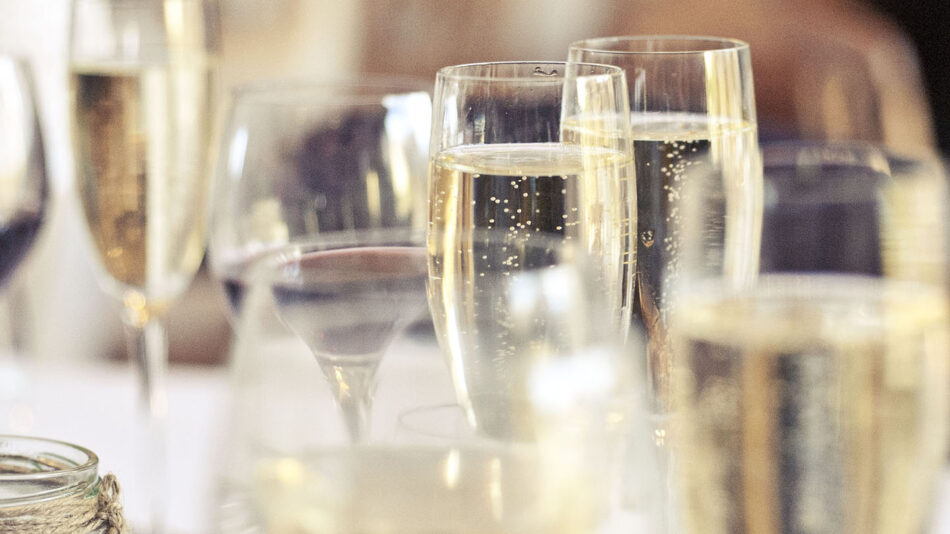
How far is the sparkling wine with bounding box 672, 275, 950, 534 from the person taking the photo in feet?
1.40

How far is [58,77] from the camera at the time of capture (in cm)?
197

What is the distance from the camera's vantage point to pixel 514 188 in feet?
1.38

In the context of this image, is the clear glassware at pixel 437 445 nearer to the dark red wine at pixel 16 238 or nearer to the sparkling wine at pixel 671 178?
the sparkling wine at pixel 671 178

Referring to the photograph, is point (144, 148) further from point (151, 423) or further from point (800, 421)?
point (800, 421)

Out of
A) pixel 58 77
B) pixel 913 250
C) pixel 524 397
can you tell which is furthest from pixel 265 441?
pixel 58 77

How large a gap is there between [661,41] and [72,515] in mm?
328

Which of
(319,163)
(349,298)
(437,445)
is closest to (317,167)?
(319,163)

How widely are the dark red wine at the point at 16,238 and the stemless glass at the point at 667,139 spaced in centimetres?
43

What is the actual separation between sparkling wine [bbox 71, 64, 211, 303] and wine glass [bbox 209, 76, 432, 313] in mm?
178

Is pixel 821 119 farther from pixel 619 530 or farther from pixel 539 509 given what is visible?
pixel 539 509

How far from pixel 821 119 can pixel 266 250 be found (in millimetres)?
1929

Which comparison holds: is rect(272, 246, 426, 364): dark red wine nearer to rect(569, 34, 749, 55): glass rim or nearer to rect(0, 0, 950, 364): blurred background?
rect(569, 34, 749, 55): glass rim

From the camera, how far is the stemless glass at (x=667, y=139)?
48 centimetres

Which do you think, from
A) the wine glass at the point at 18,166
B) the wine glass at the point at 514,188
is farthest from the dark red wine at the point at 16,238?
the wine glass at the point at 514,188
